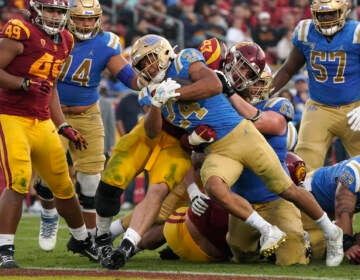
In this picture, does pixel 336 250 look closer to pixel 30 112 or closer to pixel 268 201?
pixel 268 201

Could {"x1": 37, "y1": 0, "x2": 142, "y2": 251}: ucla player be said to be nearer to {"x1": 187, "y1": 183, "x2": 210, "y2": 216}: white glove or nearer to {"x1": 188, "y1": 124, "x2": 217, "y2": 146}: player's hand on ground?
{"x1": 187, "y1": 183, "x2": 210, "y2": 216}: white glove

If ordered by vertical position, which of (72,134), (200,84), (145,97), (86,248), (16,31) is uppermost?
(16,31)

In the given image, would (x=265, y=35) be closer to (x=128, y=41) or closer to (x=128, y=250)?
(x=128, y=41)

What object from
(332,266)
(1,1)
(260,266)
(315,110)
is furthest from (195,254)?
(1,1)

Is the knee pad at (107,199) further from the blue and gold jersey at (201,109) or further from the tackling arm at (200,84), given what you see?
the tackling arm at (200,84)

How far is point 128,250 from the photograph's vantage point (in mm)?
6469

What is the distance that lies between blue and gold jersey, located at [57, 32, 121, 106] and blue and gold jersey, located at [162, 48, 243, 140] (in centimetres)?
144

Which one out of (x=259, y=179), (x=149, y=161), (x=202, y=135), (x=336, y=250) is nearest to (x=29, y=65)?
(x=149, y=161)

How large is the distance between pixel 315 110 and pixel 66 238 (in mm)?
2483

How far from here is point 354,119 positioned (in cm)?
854

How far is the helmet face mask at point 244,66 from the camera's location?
706 cm

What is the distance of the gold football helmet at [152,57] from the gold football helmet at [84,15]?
122 cm

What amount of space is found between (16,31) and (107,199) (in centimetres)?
126

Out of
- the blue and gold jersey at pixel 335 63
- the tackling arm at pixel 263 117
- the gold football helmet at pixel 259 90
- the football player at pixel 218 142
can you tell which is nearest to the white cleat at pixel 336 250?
the football player at pixel 218 142
